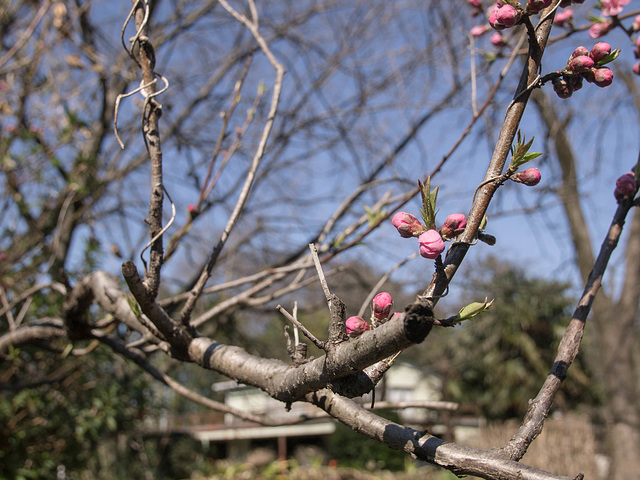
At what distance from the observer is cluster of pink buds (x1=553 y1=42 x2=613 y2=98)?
2.88 feet

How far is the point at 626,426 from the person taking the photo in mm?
7863

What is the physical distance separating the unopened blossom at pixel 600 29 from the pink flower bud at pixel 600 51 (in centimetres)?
70

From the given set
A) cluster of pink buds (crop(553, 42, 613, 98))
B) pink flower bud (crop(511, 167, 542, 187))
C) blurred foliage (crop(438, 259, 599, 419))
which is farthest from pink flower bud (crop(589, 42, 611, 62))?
blurred foliage (crop(438, 259, 599, 419))

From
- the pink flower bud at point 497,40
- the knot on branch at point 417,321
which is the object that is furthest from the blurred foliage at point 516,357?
the knot on branch at point 417,321

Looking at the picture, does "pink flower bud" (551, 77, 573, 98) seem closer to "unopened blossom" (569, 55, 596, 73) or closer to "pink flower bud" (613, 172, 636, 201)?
"unopened blossom" (569, 55, 596, 73)

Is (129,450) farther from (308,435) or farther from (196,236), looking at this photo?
(308,435)

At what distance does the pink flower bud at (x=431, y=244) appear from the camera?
0.72 m

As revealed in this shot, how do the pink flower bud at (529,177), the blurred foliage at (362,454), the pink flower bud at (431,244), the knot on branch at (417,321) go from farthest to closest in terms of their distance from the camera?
the blurred foliage at (362,454), the pink flower bud at (529,177), the pink flower bud at (431,244), the knot on branch at (417,321)

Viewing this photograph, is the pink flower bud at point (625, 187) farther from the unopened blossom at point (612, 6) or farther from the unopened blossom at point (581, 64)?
the unopened blossom at point (612, 6)

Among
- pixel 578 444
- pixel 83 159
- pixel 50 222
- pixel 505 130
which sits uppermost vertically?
pixel 83 159

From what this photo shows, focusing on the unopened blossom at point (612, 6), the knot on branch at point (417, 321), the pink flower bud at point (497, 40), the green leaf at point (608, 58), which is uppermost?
the pink flower bud at point (497, 40)

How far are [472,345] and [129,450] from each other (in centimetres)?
925

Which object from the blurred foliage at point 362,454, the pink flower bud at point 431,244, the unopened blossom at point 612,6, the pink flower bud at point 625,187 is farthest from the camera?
the blurred foliage at point 362,454

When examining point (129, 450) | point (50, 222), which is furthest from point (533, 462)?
point (50, 222)
